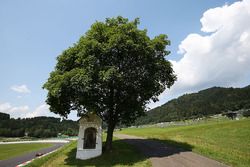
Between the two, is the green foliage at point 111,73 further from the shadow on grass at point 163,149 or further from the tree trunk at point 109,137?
the shadow on grass at point 163,149

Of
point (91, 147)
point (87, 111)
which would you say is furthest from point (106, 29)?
point (91, 147)

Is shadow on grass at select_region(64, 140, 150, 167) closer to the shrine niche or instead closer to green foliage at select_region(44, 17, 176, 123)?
the shrine niche

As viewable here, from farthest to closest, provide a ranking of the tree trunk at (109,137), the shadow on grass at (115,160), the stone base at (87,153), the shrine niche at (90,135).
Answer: the tree trunk at (109,137), the shrine niche at (90,135), the stone base at (87,153), the shadow on grass at (115,160)

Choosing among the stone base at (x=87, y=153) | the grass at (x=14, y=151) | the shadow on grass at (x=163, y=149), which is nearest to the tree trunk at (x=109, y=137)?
the stone base at (x=87, y=153)

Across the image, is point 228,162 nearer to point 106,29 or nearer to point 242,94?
point 106,29

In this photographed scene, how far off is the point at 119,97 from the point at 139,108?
2699 millimetres

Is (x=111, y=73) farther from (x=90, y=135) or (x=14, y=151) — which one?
(x=14, y=151)

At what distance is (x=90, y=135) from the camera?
26422mm

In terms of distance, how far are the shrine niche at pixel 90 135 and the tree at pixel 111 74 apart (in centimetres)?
101

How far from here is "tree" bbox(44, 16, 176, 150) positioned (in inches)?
928

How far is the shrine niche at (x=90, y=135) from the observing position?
25.2 m

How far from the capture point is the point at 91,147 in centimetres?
2567

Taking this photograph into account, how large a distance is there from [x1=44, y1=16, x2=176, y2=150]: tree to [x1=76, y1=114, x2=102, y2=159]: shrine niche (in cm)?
101

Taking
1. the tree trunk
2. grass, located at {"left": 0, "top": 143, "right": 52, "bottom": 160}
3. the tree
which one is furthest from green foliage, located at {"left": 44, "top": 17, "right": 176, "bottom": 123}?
grass, located at {"left": 0, "top": 143, "right": 52, "bottom": 160}
